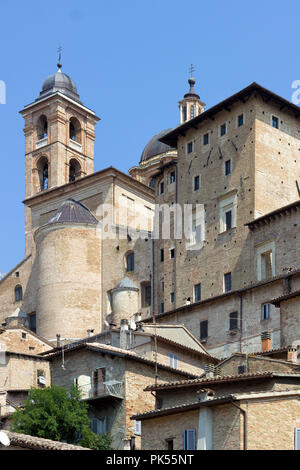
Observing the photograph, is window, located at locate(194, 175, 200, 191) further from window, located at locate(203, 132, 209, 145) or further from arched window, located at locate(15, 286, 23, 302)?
arched window, located at locate(15, 286, 23, 302)

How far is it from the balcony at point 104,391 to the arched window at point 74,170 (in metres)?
41.9

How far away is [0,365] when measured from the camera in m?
48.2

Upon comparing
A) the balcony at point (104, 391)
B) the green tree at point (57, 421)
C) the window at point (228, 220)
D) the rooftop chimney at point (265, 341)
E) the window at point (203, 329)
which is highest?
the window at point (228, 220)

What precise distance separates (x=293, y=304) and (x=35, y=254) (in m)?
32.2

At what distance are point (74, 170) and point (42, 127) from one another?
160 inches

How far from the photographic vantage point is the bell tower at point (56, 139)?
80.2m

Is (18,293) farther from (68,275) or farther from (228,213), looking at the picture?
(228,213)

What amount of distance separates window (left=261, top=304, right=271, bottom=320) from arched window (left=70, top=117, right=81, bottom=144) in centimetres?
3654

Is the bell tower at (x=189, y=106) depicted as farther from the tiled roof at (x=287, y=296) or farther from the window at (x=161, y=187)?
the tiled roof at (x=287, y=296)

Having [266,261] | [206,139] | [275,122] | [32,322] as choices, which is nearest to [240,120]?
[275,122]

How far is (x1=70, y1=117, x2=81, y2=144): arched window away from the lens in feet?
274

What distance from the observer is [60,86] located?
84562 millimetres

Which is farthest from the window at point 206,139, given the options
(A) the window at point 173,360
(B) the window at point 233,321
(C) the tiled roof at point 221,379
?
(C) the tiled roof at point 221,379
